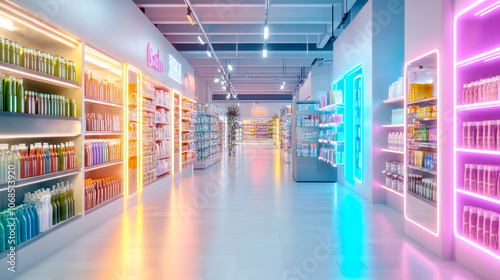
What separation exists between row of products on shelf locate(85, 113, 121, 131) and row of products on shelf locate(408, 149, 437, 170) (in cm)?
429

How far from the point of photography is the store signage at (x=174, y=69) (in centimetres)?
951

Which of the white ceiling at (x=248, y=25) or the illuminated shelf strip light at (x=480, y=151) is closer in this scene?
the illuminated shelf strip light at (x=480, y=151)

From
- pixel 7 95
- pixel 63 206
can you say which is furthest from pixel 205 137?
pixel 7 95

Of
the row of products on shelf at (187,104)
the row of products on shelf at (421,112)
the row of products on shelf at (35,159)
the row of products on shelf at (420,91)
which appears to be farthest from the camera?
the row of products on shelf at (187,104)

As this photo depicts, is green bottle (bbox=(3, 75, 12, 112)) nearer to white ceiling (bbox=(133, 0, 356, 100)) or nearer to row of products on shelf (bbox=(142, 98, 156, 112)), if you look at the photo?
row of products on shelf (bbox=(142, 98, 156, 112))

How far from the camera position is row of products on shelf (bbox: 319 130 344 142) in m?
7.75

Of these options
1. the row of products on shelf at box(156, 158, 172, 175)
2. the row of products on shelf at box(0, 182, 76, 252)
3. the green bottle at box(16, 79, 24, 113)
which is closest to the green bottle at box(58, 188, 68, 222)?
the row of products on shelf at box(0, 182, 76, 252)

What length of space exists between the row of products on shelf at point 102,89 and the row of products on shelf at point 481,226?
15.4 feet

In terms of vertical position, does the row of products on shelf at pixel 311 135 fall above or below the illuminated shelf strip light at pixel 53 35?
below

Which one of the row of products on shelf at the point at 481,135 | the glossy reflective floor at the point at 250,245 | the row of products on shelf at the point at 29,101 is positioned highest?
the row of products on shelf at the point at 29,101

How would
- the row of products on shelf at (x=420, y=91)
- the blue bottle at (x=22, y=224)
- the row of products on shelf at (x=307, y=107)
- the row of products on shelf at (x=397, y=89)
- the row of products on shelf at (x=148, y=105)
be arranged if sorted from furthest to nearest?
1. the row of products on shelf at (x=307, y=107)
2. the row of products on shelf at (x=148, y=105)
3. the row of products on shelf at (x=397, y=89)
4. the row of products on shelf at (x=420, y=91)
5. the blue bottle at (x=22, y=224)

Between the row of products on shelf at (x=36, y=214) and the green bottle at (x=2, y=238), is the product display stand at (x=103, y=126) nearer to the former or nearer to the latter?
the row of products on shelf at (x=36, y=214)

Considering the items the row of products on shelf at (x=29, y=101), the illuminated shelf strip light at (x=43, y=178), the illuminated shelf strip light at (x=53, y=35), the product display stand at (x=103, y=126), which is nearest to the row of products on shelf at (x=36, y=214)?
the illuminated shelf strip light at (x=43, y=178)

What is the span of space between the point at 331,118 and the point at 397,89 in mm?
2913
